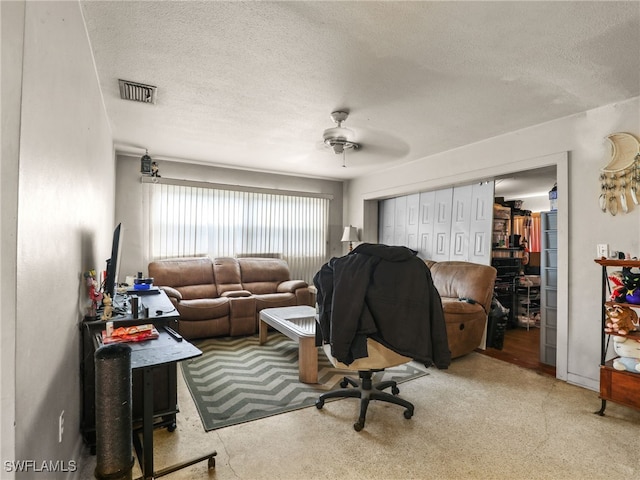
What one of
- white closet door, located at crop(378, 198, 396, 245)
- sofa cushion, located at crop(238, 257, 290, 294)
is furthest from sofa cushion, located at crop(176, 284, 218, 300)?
white closet door, located at crop(378, 198, 396, 245)

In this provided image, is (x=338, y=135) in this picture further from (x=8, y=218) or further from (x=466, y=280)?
(x=8, y=218)

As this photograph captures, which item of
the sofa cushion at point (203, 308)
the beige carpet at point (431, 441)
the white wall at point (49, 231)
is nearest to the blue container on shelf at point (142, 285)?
the sofa cushion at point (203, 308)

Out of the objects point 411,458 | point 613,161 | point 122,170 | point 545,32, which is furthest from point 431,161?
point 122,170

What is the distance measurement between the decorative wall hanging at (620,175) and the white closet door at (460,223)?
1.64 metres

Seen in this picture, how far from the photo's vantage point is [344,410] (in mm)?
2469

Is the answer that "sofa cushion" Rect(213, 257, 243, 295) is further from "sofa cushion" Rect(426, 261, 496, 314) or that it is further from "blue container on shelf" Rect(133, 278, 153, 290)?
"sofa cushion" Rect(426, 261, 496, 314)

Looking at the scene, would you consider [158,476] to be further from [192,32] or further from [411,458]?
[192,32]

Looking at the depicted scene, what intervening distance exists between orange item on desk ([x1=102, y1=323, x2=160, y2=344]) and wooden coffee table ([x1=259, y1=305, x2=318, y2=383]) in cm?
134

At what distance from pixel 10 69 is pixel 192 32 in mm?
1245

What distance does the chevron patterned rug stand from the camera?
8.01ft

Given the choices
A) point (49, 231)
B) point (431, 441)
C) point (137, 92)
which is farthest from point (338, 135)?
point (431, 441)

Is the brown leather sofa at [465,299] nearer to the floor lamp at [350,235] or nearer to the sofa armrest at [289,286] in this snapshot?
the floor lamp at [350,235]

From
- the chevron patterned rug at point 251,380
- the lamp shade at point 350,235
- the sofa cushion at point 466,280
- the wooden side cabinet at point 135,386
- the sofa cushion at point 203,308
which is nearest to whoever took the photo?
the wooden side cabinet at point 135,386

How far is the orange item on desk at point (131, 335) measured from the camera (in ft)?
5.89
